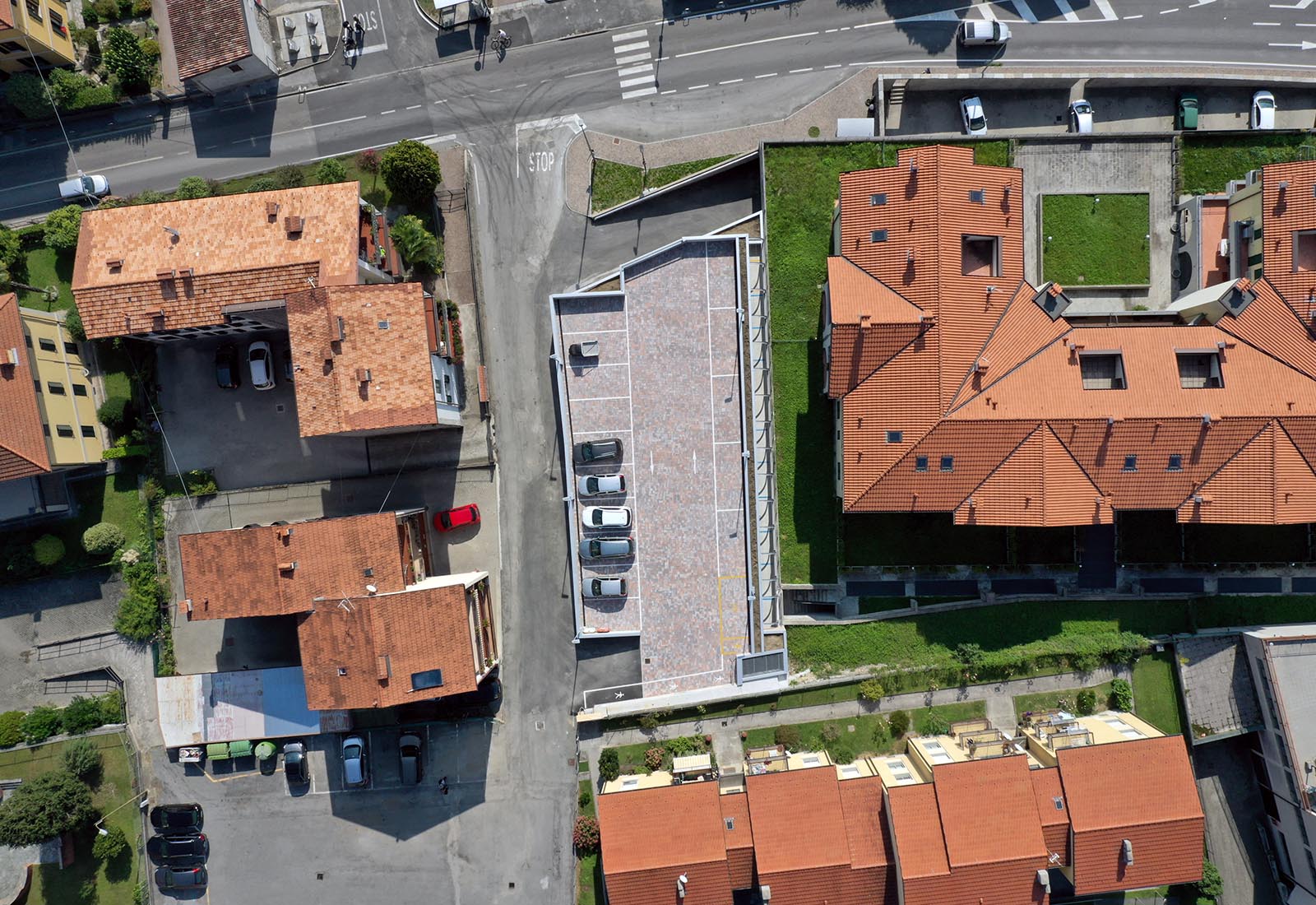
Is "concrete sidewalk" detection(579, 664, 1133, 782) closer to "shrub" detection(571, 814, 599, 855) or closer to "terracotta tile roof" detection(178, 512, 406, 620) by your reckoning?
"shrub" detection(571, 814, 599, 855)

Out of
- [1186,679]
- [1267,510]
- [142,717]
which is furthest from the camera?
[142,717]

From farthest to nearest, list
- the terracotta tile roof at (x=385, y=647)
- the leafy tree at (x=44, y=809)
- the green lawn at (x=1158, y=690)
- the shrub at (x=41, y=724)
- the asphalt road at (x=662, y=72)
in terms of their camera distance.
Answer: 1. the asphalt road at (x=662, y=72)
2. the shrub at (x=41, y=724)
3. the green lawn at (x=1158, y=690)
4. the leafy tree at (x=44, y=809)
5. the terracotta tile roof at (x=385, y=647)

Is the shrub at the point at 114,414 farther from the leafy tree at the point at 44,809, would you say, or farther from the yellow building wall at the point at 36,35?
the leafy tree at the point at 44,809

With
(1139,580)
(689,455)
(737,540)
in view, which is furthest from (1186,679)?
(689,455)

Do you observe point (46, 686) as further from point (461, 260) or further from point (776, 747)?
point (776, 747)

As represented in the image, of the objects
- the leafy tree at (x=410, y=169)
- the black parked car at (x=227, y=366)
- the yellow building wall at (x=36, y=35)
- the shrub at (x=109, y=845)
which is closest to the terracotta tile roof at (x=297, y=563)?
the black parked car at (x=227, y=366)

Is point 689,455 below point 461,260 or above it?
below

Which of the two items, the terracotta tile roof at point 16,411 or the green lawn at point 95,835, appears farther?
the green lawn at point 95,835

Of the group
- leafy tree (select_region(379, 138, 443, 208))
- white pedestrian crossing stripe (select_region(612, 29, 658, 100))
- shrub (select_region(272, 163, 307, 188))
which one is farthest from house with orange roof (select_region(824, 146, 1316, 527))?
shrub (select_region(272, 163, 307, 188))
